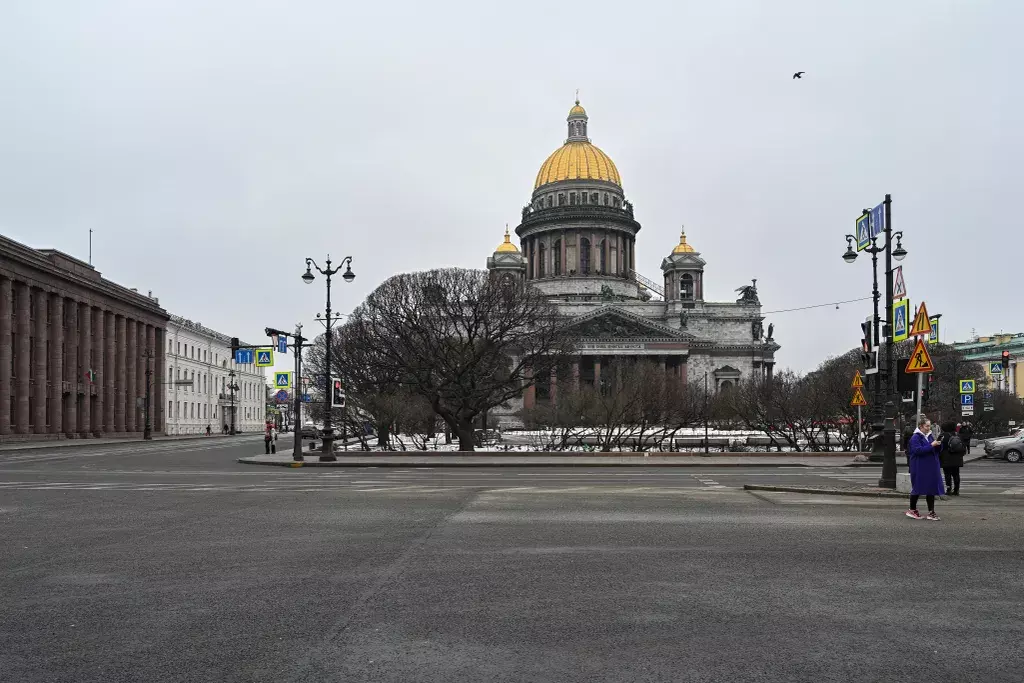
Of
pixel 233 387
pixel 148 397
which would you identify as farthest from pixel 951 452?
pixel 233 387

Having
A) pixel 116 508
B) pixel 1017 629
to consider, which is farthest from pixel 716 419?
pixel 1017 629

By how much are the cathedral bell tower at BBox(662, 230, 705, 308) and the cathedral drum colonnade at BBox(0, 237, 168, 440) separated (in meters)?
60.5

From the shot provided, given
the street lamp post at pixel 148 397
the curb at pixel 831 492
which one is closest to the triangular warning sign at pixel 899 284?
the curb at pixel 831 492

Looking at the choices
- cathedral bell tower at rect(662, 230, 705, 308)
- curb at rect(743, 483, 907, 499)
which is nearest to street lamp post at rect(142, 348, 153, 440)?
cathedral bell tower at rect(662, 230, 705, 308)

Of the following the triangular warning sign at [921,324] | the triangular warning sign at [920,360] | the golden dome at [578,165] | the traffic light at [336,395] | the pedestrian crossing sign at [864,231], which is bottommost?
the traffic light at [336,395]

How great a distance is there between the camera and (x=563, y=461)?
116 ft

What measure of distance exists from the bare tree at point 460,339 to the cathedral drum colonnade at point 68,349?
98.5ft

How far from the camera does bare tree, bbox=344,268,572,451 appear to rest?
42875mm

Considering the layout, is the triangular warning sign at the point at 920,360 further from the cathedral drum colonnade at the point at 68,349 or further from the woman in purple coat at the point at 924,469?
the cathedral drum colonnade at the point at 68,349

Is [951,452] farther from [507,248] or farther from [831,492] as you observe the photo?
[507,248]

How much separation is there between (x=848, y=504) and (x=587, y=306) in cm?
9967

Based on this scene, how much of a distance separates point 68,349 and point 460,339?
43.9 m

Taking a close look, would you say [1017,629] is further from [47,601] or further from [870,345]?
[870,345]

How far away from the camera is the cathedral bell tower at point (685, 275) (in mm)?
118062
